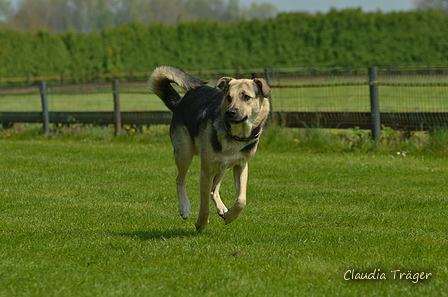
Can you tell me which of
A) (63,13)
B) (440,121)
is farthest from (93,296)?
(63,13)

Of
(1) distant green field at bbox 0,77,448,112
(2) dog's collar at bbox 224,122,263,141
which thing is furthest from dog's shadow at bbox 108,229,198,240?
(1) distant green field at bbox 0,77,448,112

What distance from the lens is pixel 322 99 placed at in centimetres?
2228

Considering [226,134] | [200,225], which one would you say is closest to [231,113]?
[226,134]

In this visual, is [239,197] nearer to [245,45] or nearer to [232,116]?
[232,116]

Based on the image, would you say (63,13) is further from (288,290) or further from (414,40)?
(288,290)

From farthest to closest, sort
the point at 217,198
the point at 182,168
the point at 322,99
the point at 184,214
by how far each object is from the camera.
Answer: the point at 322,99 → the point at 182,168 → the point at 217,198 → the point at 184,214

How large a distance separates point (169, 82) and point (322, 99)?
15.0 m

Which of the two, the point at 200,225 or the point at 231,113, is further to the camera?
the point at 200,225

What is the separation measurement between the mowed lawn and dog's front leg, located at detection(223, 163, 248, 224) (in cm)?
19

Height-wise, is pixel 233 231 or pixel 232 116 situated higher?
pixel 232 116

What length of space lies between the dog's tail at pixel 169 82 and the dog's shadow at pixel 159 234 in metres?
1.81

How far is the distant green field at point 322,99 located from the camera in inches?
619

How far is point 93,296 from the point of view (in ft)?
14.7

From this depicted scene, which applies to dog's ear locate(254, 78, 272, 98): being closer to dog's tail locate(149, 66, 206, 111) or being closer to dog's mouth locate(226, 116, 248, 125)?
dog's mouth locate(226, 116, 248, 125)
